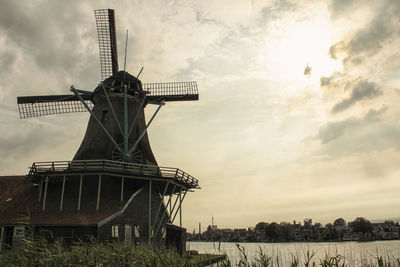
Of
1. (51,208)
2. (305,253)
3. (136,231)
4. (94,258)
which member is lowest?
(305,253)

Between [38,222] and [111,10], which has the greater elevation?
[111,10]

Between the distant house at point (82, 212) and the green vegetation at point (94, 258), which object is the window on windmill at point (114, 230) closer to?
the distant house at point (82, 212)

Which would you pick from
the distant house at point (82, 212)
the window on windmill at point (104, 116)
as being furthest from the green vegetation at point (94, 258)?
the window on windmill at point (104, 116)

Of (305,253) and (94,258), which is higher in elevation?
(94,258)

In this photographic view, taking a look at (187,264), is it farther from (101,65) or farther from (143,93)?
(101,65)

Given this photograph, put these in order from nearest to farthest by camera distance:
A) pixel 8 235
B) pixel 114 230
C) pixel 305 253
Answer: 1. pixel 305 253
2. pixel 114 230
3. pixel 8 235

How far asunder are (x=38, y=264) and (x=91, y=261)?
5.33 ft

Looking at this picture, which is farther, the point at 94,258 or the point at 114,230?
the point at 114,230

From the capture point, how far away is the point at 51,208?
21.4 metres

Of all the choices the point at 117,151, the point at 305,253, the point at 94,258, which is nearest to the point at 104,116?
the point at 117,151

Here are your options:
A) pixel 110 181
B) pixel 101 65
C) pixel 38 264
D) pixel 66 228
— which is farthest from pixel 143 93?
pixel 38 264

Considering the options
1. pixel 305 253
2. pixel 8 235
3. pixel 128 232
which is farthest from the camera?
pixel 128 232

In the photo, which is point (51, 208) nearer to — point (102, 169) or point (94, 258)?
point (102, 169)

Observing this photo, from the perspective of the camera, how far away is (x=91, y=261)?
840cm
